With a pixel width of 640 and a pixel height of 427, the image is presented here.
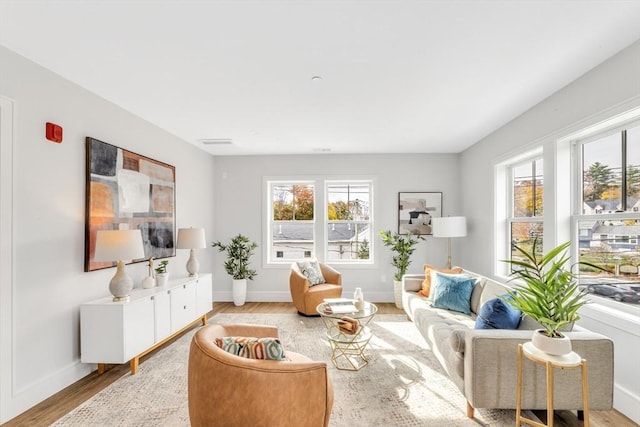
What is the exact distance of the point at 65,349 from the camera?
8.43 feet

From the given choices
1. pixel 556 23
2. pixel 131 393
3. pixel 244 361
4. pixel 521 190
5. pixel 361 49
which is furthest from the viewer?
pixel 521 190

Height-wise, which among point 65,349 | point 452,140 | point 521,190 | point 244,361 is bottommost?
point 65,349

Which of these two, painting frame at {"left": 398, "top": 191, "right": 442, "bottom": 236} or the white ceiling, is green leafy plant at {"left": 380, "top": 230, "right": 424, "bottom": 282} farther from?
the white ceiling

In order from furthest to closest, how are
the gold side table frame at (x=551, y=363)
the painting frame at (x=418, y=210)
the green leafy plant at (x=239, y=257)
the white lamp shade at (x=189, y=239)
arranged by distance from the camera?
the painting frame at (x=418, y=210) < the green leafy plant at (x=239, y=257) < the white lamp shade at (x=189, y=239) < the gold side table frame at (x=551, y=363)

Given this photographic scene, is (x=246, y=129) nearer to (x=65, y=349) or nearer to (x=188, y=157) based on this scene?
(x=188, y=157)

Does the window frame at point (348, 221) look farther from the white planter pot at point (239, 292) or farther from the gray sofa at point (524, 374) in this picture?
the gray sofa at point (524, 374)

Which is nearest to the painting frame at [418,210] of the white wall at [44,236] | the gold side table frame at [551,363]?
the gold side table frame at [551,363]

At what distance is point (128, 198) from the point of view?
327cm

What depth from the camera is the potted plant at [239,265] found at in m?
5.13

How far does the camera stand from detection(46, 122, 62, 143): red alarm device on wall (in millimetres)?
2457

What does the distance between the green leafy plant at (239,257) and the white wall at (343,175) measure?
0.20 meters

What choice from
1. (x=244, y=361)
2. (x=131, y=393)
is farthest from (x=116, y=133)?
(x=244, y=361)

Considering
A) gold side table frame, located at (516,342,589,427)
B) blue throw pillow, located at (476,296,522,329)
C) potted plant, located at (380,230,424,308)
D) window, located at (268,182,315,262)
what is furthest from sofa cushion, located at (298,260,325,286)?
gold side table frame, located at (516,342,589,427)

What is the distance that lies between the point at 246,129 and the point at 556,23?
3195 millimetres
